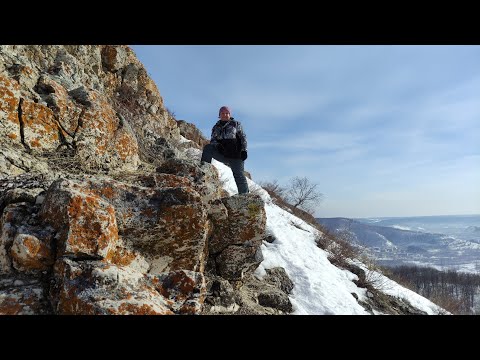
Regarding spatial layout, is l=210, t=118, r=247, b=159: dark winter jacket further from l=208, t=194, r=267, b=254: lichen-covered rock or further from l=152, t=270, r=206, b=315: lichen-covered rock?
l=152, t=270, r=206, b=315: lichen-covered rock

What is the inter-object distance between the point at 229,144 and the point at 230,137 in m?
0.19

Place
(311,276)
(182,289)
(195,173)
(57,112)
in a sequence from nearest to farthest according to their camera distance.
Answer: (182,289) < (57,112) < (195,173) < (311,276)

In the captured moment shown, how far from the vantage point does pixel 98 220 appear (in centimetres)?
302

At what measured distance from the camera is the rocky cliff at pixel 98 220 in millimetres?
2680

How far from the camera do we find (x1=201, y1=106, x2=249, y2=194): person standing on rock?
21.5 ft

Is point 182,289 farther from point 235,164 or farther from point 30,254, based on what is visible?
point 235,164

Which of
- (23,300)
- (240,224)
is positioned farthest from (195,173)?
(23,300)

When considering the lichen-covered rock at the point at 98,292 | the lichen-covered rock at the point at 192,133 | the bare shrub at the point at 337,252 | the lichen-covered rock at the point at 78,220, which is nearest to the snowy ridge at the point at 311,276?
the bare shrub at the point at 337,252

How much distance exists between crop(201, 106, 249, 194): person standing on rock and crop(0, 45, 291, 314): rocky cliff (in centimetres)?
45
